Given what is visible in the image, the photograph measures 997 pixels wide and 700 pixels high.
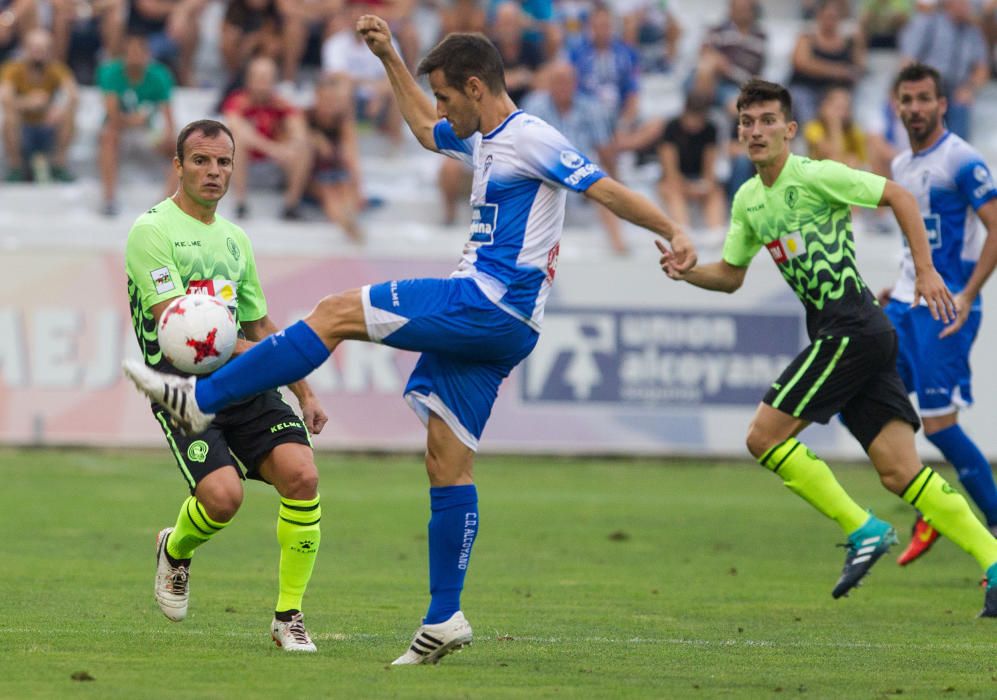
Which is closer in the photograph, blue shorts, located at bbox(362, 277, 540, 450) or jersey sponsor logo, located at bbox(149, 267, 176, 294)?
blue shorts, located at bbox(362, 277, 540, 450)

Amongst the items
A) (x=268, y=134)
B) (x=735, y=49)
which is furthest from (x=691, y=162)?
(x=268, y=134)

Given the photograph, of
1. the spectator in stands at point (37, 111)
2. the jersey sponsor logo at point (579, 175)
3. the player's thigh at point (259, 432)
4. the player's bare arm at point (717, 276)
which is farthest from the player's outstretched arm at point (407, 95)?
the spectator in stands at point (37, 111)

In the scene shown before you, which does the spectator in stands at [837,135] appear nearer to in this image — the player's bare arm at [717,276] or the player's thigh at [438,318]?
the player's bare arm at [717,276]

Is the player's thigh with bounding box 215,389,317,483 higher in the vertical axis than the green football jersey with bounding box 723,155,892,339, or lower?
lower

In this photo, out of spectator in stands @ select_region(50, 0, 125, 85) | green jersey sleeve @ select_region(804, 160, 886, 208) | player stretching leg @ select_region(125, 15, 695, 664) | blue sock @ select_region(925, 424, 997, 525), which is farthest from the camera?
spectator in stands @ select_region(50, 0, 125, 85)

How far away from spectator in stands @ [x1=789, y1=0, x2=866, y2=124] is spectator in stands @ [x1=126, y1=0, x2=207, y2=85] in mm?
7282

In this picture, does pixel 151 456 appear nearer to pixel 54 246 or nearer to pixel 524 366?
pixel 54 246

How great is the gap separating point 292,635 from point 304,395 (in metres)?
1.10

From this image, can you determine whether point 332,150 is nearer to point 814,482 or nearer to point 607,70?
point 607,70

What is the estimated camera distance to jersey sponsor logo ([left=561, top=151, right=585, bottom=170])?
19.8 feet

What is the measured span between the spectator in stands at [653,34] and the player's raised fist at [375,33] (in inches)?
583

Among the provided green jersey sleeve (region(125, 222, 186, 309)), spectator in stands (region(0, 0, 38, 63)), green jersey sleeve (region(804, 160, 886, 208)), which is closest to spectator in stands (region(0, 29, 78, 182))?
spectator in stands (region(0, 0, 38, 63))

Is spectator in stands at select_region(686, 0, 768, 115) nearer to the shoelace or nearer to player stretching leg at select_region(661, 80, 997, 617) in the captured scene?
player stretching leg at select_region(661, 80, 997, 617)

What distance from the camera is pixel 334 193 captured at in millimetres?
17922
